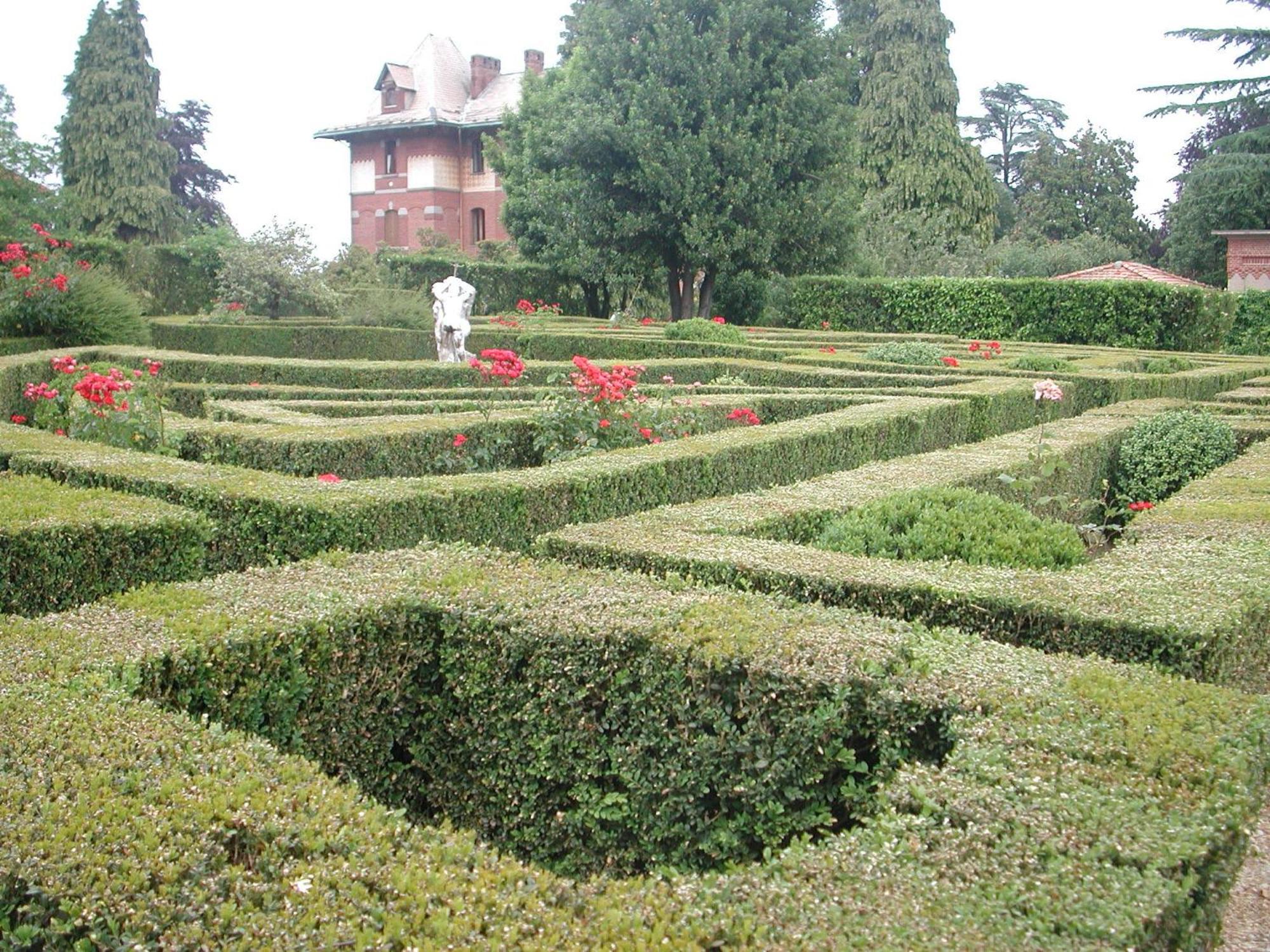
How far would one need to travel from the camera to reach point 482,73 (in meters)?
46.5

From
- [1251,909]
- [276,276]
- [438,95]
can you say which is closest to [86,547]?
[1251,909]

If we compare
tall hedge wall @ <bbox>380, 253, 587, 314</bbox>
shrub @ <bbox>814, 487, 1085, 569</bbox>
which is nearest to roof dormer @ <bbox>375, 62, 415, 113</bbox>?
tall hedge wall @ <bbox>380, 253, 587, 314</bbox>

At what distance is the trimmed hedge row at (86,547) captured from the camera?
4.48m

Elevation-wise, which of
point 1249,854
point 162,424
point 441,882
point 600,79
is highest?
point 600,79

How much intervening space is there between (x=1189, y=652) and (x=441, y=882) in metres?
→ 2.43

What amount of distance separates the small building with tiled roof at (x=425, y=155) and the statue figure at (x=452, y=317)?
96.8 feet

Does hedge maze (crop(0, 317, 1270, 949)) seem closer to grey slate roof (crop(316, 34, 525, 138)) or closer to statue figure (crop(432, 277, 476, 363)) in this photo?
statue figure (crop(432, 277, 476, 363))

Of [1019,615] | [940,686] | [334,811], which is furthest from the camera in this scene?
[1019,615]

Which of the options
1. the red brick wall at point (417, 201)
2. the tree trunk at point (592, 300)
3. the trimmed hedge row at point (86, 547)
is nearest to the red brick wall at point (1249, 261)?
the tree trunk at point (592, 300)

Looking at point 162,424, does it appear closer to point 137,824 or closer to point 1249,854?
point 137,824

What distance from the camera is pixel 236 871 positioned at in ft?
6.98

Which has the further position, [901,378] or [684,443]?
[901,378]

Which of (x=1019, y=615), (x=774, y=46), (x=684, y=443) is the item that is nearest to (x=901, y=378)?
(x=684, y=443)

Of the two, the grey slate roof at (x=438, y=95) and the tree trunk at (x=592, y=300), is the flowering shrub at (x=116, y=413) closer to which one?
the tree trunk at (x=592, y=300)
